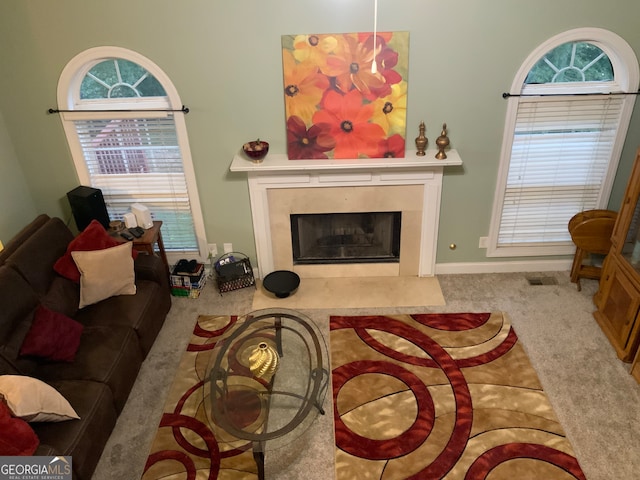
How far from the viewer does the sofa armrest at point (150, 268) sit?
372 centimetres

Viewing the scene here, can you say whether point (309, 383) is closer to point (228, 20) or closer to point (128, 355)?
point (128, 355)

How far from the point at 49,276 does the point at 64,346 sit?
2.05 ft

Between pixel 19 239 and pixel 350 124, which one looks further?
pixel 350 124

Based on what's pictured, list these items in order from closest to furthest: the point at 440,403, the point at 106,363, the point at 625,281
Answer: the point at 106,363 → the point at 440,403 → the point at 625,281

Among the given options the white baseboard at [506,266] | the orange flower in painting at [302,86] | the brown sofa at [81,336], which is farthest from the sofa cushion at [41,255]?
the white baseboard at [506,266]

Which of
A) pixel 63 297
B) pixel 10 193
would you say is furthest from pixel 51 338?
pixel 10 193

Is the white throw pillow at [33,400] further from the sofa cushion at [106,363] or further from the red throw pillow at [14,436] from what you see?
the sofa cushion at [106,363]

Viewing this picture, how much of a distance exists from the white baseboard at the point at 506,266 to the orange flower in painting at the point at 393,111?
1.41 metres

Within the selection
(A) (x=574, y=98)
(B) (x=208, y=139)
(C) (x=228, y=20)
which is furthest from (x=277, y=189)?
(A) (x=574, y=98)

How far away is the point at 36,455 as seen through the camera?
2291 mm

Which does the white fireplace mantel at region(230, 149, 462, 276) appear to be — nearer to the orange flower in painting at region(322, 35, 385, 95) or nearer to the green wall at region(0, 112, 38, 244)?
the orange flower in painting at region(322, 35, 385, 95)

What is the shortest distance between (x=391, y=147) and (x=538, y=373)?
2.01m

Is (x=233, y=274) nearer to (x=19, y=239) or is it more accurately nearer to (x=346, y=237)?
(x=346, y=237)

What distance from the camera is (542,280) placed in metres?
4.29
